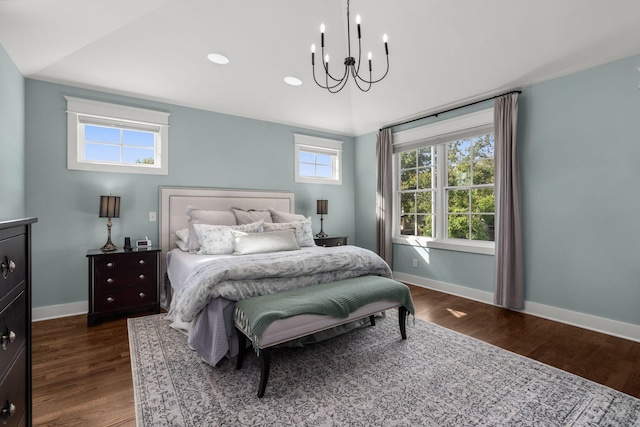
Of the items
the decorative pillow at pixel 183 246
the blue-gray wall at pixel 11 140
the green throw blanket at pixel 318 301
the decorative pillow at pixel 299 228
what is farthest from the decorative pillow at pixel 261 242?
the blue-gray wall at pixel 11 140

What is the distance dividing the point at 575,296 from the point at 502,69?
2400 millimetres

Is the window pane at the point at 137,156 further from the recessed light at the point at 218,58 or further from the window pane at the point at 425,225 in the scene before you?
the window pane at the point at 425,225

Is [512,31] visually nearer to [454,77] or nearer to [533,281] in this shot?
[454,77]

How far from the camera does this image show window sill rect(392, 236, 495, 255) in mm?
3744

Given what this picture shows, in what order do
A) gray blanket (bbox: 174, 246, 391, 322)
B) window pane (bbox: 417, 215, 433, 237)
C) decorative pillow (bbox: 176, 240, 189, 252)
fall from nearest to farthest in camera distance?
gray blanket (bbox: 174, 246, 391, 322)
decorative pillow (bbox: 176, 240, 189, 252)
window pane (bbox: 417, 215, 433, 237)

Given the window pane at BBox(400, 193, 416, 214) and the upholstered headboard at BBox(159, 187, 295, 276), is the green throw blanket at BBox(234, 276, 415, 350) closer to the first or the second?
the upholstered headboard at BBox(159, 187, 295, 276)

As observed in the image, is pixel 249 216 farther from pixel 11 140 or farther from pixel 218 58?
pixel 11 140

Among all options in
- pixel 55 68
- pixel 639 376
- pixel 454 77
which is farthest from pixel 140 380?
pixel 454 77

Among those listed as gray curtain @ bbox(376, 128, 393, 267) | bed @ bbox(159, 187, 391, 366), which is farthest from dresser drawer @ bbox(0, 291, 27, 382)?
gray curtain @ bbox(376, 128, 393, 267)

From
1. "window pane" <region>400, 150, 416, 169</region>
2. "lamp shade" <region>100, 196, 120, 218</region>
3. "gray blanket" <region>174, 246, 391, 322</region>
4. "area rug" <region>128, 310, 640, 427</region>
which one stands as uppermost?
"window pane" <region>400, 150, 416, 169</region>

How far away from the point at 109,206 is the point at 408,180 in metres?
3.91

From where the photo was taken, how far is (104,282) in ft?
9.99

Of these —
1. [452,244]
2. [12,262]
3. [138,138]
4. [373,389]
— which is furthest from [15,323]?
[452,244]

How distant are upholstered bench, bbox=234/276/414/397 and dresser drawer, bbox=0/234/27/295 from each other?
1114mm
